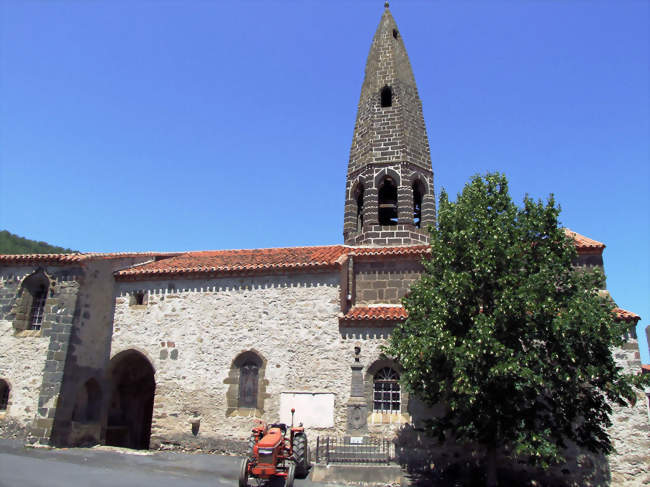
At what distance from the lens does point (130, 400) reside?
1809cm

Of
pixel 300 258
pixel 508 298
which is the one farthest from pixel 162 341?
pixel 508 298

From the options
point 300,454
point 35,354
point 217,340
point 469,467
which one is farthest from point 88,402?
point 469,467

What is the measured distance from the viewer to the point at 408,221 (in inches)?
719

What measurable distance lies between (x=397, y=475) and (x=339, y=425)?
2514 millimetres

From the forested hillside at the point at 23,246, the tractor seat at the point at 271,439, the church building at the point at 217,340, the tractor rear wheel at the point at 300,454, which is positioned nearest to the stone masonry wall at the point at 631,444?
the church building at the point at 217,340

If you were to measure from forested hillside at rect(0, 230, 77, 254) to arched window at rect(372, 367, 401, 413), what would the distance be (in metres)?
37.0

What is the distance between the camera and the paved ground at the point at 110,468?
10883 millimetres

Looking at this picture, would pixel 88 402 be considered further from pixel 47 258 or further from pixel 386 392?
pixel 386 392

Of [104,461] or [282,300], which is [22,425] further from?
[282,300]

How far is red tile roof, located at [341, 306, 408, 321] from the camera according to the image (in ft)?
49.1

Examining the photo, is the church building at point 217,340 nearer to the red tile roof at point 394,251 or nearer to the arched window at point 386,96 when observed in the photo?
the red tile roof at point 394,251

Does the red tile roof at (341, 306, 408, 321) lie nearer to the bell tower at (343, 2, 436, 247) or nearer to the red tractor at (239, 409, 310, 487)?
the bell tower at (343, 2, 436, 247)

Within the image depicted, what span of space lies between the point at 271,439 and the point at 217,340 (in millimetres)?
5650

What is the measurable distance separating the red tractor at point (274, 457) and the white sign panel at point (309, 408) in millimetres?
2176
